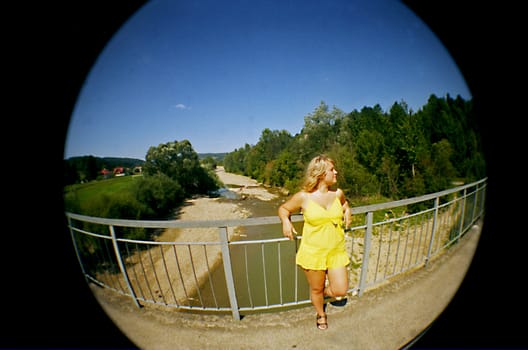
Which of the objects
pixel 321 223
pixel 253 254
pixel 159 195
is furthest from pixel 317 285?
pixel 253 254

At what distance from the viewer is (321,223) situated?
4.37ft

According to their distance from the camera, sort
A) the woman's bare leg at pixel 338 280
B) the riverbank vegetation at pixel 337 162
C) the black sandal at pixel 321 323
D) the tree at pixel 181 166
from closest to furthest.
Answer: the woman's bare leg at pixel 338 280 → the black sandal at pixel 321 323 → the riverbank vegetation at pixel 337 162 → the tree at pixel 181 166

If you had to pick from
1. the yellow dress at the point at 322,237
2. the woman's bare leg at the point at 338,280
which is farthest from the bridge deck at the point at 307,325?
the yellow dress at the point at 322,237

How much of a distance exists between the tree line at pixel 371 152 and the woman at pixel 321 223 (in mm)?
1225

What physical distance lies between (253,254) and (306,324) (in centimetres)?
805

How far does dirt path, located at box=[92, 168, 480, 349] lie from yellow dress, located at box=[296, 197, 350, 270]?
0.60 metres

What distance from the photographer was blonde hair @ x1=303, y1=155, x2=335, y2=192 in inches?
53.0

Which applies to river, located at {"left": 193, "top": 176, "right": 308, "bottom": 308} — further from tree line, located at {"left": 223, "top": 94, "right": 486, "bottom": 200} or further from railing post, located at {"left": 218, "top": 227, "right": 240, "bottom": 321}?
railing post, located at {"left": 218, "top": 227, "right": 240, "bottom": 321}

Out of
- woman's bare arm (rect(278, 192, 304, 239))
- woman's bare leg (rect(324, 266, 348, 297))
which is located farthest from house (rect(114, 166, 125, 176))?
woman's bare leg (rect(324, 266, 348, 297))

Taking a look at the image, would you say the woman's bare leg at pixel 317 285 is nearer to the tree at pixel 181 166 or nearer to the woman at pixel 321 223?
the woman at pixel 321 223

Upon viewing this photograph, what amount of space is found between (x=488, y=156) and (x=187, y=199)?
Answer: 484 cm

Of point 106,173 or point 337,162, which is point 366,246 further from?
point 106,173

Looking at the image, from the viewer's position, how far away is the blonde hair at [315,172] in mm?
1346

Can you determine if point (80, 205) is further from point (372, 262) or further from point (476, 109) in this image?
point (372, 262)
